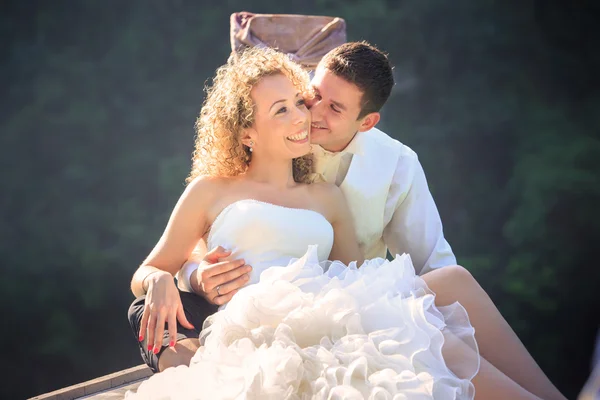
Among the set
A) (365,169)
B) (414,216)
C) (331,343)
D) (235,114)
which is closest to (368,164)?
(365,169)

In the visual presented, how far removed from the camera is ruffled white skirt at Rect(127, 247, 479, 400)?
4.61ft

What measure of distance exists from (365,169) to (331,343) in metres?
1.07

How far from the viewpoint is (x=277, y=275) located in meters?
1.71

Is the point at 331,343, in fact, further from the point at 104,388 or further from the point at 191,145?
the point at 191,145

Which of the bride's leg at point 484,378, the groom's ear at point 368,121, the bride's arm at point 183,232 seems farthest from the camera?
the groom's ear at point 368,121

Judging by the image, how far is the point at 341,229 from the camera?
2.37 m

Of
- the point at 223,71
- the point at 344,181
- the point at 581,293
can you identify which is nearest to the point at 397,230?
the point at 344,181

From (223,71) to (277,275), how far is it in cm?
108

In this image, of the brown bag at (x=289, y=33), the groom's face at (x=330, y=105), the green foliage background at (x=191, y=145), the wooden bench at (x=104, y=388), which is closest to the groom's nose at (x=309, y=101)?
the groom's face at (x=330, y=105)

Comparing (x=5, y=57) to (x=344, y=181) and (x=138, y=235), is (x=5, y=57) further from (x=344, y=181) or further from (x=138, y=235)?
(x=344, y=181)

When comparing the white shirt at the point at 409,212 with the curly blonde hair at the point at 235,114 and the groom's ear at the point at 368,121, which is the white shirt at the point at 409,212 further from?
Result: the curly blonde hair at the point at 235,114

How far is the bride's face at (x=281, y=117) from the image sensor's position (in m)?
2.19

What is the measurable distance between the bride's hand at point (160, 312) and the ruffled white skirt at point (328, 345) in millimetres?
123

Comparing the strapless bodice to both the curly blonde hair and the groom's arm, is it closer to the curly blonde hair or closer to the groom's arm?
the curly blonde hair
